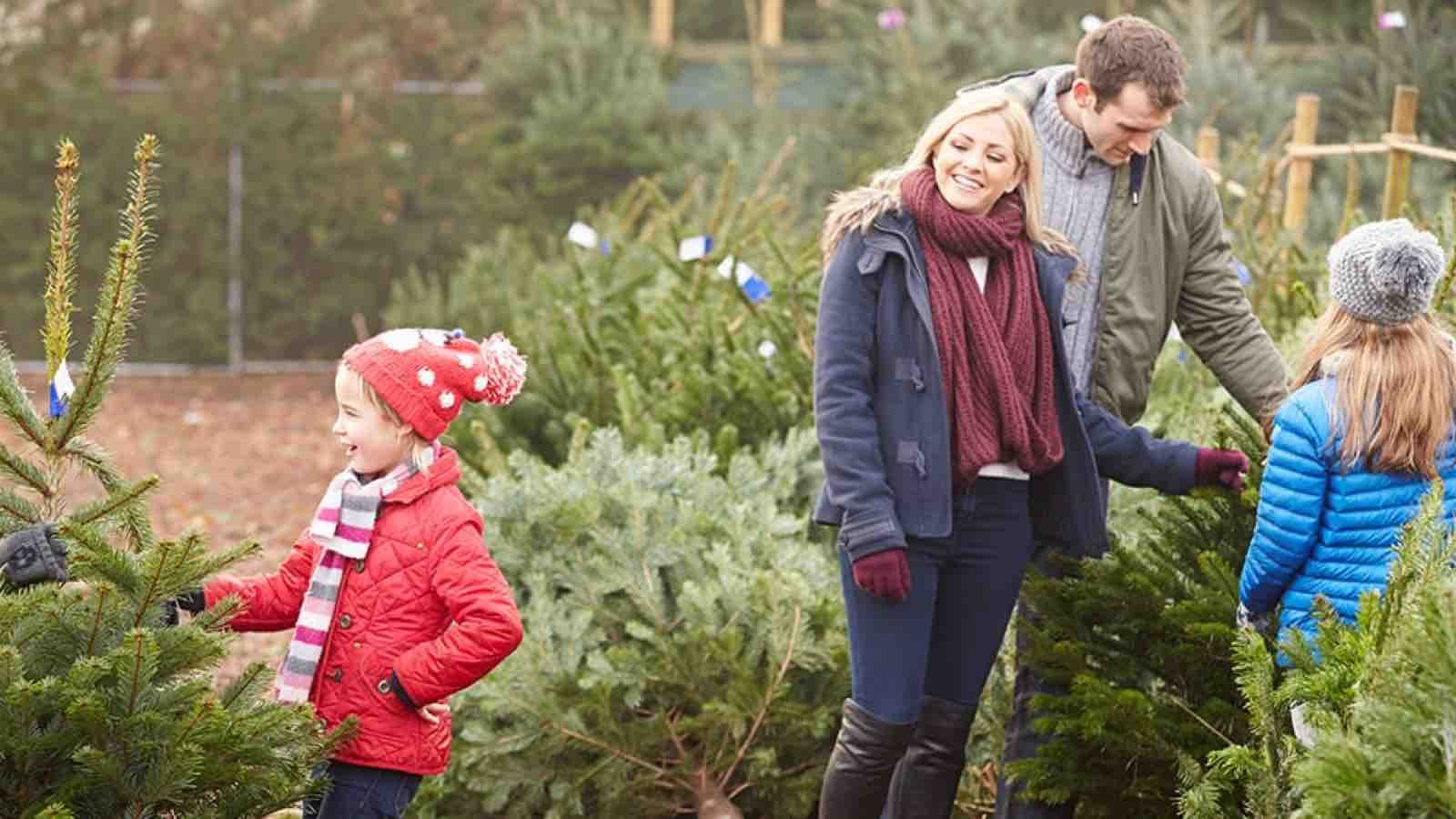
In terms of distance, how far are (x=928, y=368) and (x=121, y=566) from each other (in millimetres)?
1525

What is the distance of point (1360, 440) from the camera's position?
3.42m

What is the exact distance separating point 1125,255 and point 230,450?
27.4 feet

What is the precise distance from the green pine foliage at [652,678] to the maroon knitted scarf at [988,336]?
42.3 inches

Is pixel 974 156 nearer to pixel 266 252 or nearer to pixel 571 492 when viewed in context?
pixel 571 492

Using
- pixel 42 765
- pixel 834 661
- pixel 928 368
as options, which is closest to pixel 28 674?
pixel 42 765

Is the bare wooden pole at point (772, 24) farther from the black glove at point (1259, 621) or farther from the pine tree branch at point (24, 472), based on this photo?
the pine tree branch at point (24, 472)

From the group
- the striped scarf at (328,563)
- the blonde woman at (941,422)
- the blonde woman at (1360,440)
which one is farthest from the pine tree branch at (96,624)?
the blonde woman at (1360,440)

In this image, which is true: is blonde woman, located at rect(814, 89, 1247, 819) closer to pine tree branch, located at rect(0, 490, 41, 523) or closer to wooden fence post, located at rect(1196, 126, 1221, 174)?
pine tree branch, located at rect(0, 490, 41, 523)

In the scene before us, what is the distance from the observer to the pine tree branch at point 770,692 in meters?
→ 4.67

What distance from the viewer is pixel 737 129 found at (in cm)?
1430

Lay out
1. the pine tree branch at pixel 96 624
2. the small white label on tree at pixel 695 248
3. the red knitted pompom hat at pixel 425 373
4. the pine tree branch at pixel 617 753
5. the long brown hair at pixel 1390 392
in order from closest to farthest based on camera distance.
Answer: the pine tree branch at pixel 96 624 < the long brown hair at pixel 1390 392 < the red knitted pompom hat at pixel 425 373 < the pine tree branch at pixel 617 753 < the small white label on tree at pixel 695 248

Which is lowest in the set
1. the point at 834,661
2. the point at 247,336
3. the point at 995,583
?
the point at 247,336

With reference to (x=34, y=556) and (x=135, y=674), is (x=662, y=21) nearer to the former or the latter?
(x=34, y=556)

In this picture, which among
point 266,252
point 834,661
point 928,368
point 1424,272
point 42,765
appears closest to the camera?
point 42,765
